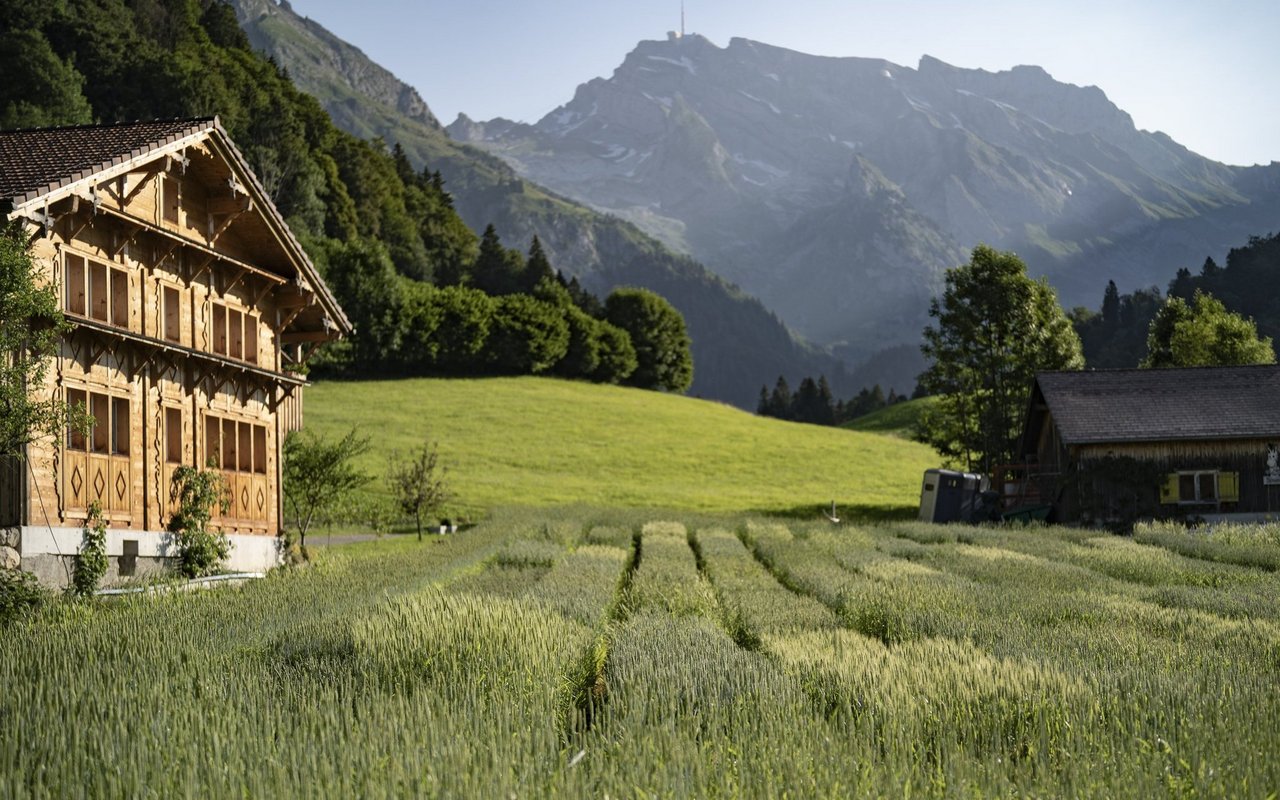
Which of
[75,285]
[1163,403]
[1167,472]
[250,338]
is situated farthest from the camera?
[1163,403]

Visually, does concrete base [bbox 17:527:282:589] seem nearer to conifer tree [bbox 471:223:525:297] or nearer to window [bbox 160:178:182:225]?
window [bbox 160:178:182:225]

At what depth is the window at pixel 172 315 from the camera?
80.7 ft

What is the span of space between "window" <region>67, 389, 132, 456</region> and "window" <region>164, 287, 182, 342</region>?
8.36ft

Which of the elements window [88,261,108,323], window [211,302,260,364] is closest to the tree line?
window [211,302,260,364]

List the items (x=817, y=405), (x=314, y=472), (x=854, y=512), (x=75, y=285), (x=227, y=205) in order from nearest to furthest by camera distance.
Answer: (x=75, y=285)
(x=227, y=205)
(x=314, y=472)
(x=854, y=512)
(x=817, y=405)

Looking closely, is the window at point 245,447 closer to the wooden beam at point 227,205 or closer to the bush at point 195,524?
the bush at point 195,524

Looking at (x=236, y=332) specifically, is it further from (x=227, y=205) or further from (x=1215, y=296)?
(x=1215, y=296)

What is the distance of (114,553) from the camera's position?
21453 millimetres

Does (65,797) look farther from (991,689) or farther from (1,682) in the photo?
(991,689)

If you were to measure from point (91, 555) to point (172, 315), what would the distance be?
20.6 feet

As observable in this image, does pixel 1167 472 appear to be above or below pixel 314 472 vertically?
below

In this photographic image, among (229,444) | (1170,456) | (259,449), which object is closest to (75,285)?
(229,444)

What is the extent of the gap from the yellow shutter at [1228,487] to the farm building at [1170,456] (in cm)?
4

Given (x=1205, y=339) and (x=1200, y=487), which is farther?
(x=1205, y=339)
